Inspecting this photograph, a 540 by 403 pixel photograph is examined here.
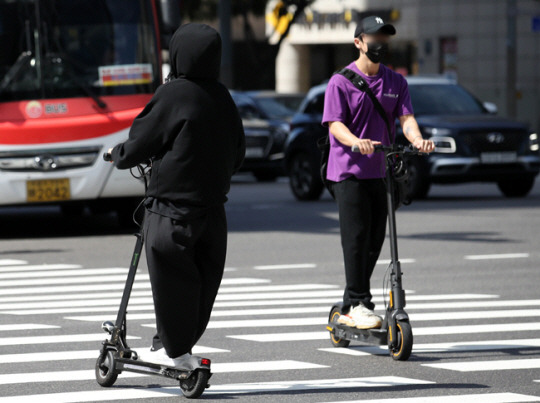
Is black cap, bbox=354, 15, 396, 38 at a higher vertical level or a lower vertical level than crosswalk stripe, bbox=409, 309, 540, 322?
higher

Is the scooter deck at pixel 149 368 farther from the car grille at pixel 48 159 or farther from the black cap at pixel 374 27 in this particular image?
the car grille at pixel 48 159

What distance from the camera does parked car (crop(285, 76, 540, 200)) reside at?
1956cm

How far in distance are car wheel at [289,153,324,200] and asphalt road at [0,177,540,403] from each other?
123 inches

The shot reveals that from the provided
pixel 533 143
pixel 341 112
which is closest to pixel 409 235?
pixel 533 143

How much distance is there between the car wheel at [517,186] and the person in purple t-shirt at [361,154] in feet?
42.2

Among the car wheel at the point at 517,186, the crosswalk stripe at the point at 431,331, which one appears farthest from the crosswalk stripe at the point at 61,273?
the car wheel at the point at 517,186

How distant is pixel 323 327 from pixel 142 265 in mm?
4140

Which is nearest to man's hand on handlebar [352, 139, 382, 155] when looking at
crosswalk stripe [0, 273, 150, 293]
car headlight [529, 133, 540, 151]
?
crosswalk stripe [0, 273, 150, 293]

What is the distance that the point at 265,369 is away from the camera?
7316 mm

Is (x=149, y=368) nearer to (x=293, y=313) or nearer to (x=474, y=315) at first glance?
(x=293, y=313)

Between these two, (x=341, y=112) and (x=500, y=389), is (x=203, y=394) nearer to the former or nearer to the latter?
Result: (x=500, y=389)

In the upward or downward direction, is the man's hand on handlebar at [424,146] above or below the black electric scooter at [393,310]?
above

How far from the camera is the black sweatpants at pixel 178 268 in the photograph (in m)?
6.34

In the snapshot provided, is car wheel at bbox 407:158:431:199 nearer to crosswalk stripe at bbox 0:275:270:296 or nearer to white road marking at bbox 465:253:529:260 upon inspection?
white road marking at bbox 465:253:529:260
